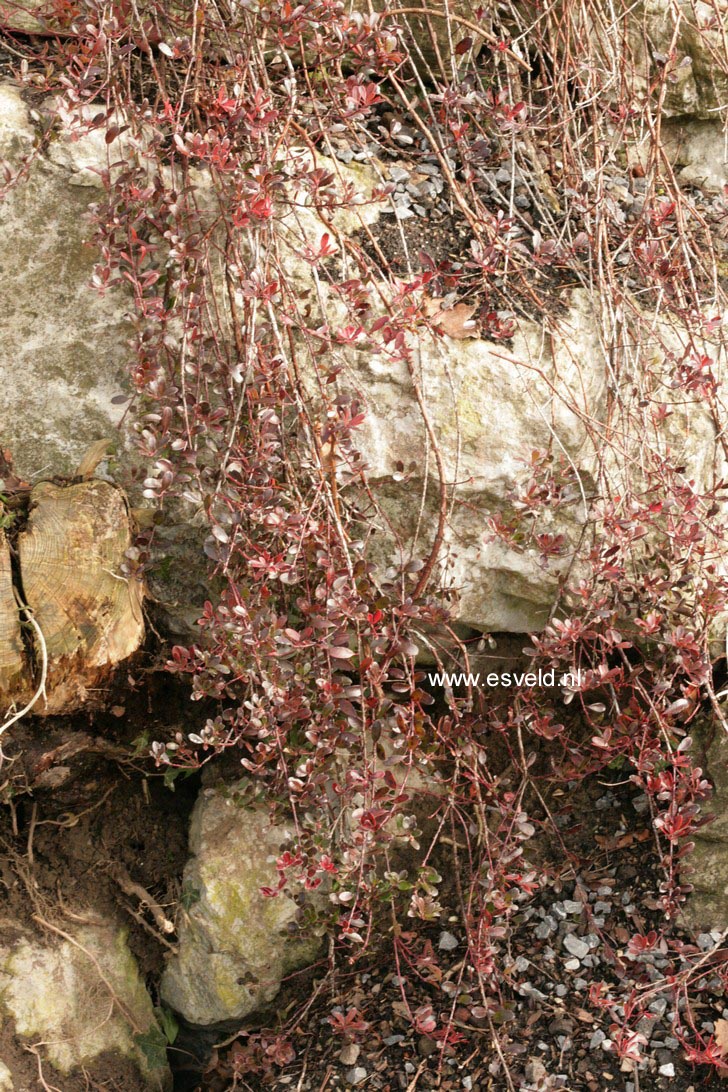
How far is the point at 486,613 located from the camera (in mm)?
2484

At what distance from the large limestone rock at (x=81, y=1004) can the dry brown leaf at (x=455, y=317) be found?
179 cm

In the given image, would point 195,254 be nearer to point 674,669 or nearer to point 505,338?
point 505,338

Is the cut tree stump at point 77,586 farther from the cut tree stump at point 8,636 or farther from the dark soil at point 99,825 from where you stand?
the dark soil at point 99,825

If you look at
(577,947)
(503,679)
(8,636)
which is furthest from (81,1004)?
(503,679)

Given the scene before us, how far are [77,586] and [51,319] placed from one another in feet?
2.41

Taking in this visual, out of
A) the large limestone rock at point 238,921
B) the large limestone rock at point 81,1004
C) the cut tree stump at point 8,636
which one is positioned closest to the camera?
the cut tree stump at point 8,636

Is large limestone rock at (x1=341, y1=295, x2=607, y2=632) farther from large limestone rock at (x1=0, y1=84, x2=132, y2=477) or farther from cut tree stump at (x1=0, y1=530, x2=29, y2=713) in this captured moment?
cut tree stump at (x1=0, y1=530, x2=29, y2=713)

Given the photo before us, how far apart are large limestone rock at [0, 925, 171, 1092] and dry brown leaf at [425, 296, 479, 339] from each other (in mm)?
1787

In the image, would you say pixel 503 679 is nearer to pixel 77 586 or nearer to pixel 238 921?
pixel 238 921

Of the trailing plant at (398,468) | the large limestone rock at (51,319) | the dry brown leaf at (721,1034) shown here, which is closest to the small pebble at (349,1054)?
the trailing plant at (398,468)

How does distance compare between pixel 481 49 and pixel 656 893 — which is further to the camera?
pixel 481 49

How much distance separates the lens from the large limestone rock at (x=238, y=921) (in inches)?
98.5

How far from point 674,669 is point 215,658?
109cm

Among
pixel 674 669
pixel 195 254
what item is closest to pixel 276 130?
pixel 195 254
